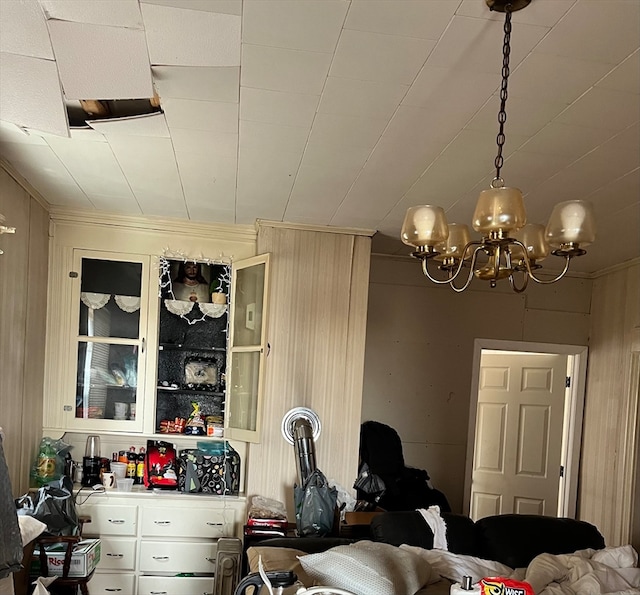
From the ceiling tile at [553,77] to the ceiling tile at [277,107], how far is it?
25.6 inches

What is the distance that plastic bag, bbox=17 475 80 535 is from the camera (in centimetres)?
315

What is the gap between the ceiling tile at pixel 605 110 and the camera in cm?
184

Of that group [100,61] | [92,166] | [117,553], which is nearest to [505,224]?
[100,61]

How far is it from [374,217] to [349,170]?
0.87 metres

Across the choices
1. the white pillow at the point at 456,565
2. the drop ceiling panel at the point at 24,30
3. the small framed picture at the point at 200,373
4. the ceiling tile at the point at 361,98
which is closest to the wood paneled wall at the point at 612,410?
the white pillow at the point at 456,565

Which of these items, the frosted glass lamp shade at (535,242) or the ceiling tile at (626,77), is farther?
the frosted glass lamp shade at (535,242)

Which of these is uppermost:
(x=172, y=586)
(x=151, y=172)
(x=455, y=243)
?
(x=151, y=172)

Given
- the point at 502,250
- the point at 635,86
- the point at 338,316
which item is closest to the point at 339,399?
the point at 338,316

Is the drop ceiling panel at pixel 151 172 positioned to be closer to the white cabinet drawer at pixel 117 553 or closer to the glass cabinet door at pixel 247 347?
the glass cabinet door at pixel 247 347

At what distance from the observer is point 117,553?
3.62 metres

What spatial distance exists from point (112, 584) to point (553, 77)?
3.64 metres

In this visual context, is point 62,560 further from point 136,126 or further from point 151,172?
point 136,126

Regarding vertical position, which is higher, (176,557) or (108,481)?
(108,481)

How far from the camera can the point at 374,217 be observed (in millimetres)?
3504
